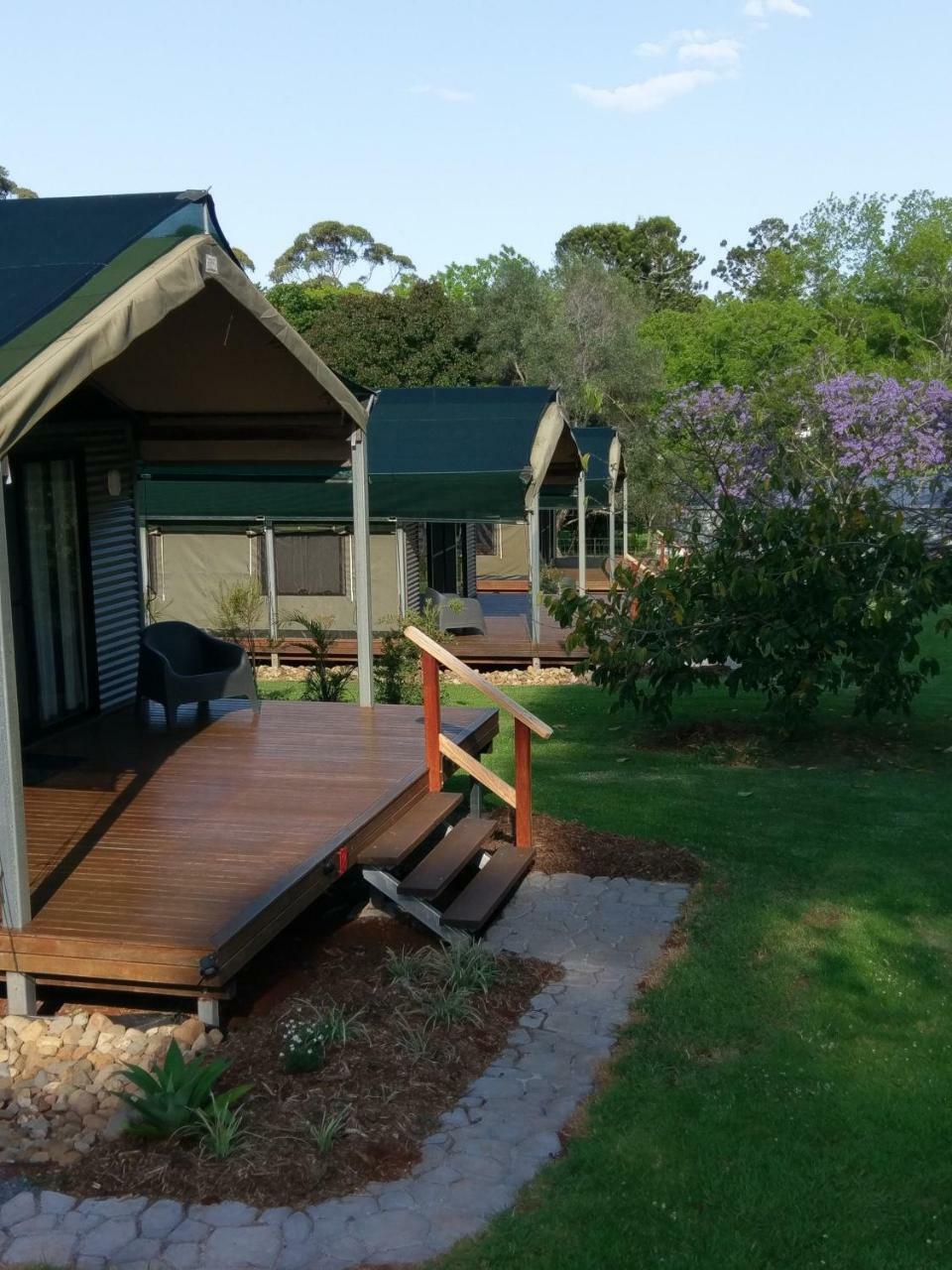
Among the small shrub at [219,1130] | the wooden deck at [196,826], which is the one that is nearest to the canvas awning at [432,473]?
the wooden deck at [196,826]

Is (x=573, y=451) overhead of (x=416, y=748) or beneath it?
overhead

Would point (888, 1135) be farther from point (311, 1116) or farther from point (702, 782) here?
point (702, 782)

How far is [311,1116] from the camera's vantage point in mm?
4688

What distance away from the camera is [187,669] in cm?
977

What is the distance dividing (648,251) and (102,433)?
214ft

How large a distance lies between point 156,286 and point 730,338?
3861 centimetres

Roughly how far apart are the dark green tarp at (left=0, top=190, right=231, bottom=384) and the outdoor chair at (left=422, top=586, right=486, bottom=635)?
11440 millimetres

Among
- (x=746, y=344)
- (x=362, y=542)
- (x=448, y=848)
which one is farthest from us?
(x=746, y=344)

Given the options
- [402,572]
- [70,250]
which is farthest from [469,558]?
[70,250]

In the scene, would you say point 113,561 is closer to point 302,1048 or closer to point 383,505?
point 302,1048

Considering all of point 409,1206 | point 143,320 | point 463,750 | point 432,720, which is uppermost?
point 143,320

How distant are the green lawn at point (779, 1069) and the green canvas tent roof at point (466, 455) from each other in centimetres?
798

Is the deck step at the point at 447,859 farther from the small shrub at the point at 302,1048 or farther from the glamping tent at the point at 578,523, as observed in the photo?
the glamping tent at the point at 578,523

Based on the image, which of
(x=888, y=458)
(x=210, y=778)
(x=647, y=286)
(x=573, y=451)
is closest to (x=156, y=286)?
(x=210, y=778)
